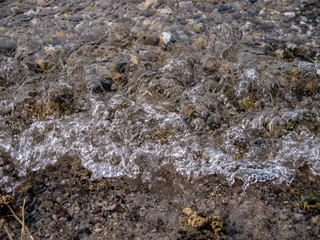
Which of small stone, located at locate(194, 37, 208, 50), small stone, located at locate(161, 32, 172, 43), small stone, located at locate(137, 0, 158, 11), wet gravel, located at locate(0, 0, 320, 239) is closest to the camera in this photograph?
wet gravel, located at locate(0, 0, 320, 239)

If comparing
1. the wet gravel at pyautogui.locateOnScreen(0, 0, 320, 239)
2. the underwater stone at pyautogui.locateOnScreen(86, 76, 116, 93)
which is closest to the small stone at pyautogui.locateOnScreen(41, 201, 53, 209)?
the wet gravel at pyautogui.locateOnScreen(0, 0, 320, 239)

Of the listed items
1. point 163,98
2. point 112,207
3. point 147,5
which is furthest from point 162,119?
point 147,5

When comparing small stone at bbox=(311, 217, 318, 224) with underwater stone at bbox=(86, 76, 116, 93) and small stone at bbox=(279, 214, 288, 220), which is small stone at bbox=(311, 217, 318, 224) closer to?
small stone at bbox=(279, 214, 288, 220)

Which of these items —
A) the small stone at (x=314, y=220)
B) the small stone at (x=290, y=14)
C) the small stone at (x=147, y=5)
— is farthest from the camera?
the small stone at (x=147, y=5)

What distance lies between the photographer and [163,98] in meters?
3.77

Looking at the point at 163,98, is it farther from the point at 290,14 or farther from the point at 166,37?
the point at 290,14

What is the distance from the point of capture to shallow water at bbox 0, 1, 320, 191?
10.2 ft

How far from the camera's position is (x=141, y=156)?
317cm

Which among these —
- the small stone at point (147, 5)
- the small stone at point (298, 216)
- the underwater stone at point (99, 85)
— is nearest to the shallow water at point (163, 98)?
the underwater stone at point (99, 85)

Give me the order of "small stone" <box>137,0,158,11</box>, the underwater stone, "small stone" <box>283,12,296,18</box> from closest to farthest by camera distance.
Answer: the underwater stone, "small stone" <box>283,12,296,18</box>, "small stone" <box>137,0,158,11</box>

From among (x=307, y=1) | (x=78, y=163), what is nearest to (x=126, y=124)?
(x=78, y=163)

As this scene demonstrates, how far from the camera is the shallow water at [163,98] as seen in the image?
3.10m

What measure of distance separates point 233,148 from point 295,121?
76cm

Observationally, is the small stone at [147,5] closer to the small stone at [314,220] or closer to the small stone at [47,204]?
the small stone at [47,204]
